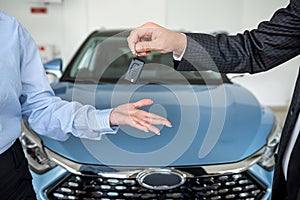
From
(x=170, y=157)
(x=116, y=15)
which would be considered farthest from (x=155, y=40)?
(x=116, y=15)

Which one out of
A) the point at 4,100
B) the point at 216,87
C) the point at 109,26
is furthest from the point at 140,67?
the point at 109,26

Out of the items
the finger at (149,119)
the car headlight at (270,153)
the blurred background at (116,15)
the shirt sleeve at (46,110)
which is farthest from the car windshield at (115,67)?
the blurred background at (116,15)

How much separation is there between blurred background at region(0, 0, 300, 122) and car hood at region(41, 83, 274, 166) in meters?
2.41

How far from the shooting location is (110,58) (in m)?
2.51

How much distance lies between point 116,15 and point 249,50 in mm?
3596

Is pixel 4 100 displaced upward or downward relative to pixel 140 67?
downward

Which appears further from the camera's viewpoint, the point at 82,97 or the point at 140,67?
the point at 82,97

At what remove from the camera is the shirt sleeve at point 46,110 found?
3.45 ft

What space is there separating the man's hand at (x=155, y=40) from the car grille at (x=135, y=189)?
0.74 meters

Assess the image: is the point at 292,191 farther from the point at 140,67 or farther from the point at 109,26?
the point at 109,26

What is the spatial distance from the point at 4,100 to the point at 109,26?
3.53 meters

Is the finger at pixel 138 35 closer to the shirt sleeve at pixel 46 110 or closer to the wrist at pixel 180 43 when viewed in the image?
the wrist at pixel 180 43

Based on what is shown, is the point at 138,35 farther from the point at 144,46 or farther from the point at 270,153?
the point at 270,153

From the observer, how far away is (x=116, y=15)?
4375 millimetres
